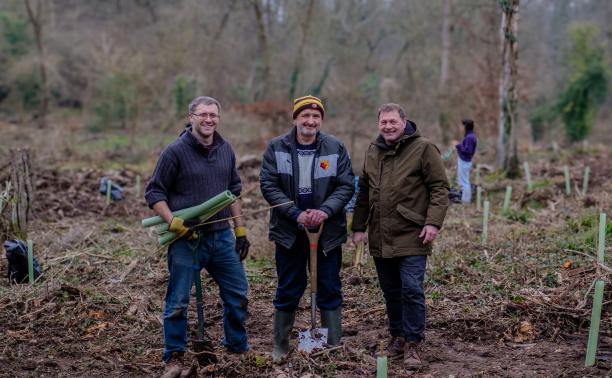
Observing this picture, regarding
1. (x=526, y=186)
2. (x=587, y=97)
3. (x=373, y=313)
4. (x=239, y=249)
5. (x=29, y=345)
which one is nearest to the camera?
(x=239, y=249)

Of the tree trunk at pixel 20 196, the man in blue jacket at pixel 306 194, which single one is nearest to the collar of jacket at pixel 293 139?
the man in blue jacket at pixel 306 194

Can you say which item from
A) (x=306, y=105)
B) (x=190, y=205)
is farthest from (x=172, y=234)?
(x=306, y=105)

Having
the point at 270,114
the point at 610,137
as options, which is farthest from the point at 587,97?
the point at 270,114

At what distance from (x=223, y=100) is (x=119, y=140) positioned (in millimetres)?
5054

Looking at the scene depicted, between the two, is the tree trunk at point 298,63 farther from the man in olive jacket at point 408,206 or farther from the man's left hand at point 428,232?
the man's left hand at point 428,232

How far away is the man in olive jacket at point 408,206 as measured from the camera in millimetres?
4703

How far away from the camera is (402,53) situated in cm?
3186

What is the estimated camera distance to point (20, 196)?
7.98 meters

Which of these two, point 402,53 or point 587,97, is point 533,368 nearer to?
point 587,97

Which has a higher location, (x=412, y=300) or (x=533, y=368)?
(x=412, y=300)

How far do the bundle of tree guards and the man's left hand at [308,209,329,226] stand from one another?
56 centimetres

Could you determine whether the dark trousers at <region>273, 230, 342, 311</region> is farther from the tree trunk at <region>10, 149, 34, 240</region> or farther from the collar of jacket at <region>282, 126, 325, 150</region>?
the tree trunk at <region>10, 149, 34, 240</region>

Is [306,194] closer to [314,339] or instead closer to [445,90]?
[314,339]

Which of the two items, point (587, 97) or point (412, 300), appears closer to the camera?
point (412, 300)
